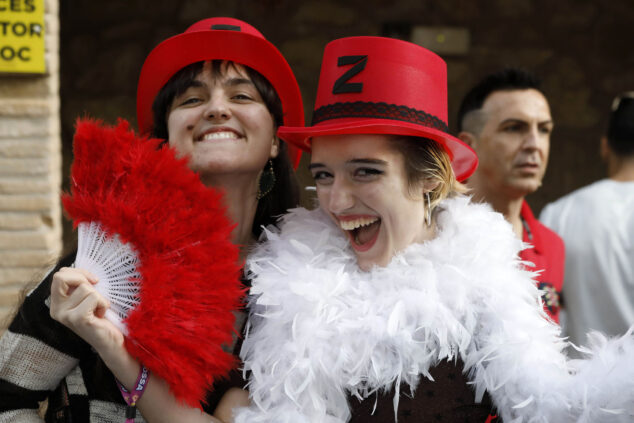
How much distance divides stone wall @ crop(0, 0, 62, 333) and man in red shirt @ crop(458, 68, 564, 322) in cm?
217

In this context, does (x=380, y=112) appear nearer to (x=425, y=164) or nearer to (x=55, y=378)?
(x=425, y=164)

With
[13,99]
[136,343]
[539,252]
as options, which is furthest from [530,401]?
[13,99]

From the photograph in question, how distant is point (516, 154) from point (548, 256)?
1.83ft

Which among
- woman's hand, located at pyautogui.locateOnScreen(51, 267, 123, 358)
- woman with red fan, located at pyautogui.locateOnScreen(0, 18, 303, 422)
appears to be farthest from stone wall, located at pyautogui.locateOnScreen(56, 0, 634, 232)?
woman's hand, located at pyautogui.locateOnScreen(51, 267, 123, 358)

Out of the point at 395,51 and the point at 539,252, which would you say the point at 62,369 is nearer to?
the point at 395,51

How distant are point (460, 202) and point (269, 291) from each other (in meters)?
0.70

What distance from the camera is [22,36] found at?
280 cm

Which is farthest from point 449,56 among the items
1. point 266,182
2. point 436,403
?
point 436,403

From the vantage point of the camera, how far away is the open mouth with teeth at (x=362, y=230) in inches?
71.6

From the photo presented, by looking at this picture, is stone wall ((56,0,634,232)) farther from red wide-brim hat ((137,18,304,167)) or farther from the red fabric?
red wide-brim hat ((137,18,304,167))

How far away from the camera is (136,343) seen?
1522 millimetres

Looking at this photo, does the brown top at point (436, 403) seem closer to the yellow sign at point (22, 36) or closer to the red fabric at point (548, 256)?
the red fabric at point (548, 256)

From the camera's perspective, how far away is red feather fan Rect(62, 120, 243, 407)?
1.52m

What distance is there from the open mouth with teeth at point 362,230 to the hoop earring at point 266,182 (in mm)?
431
